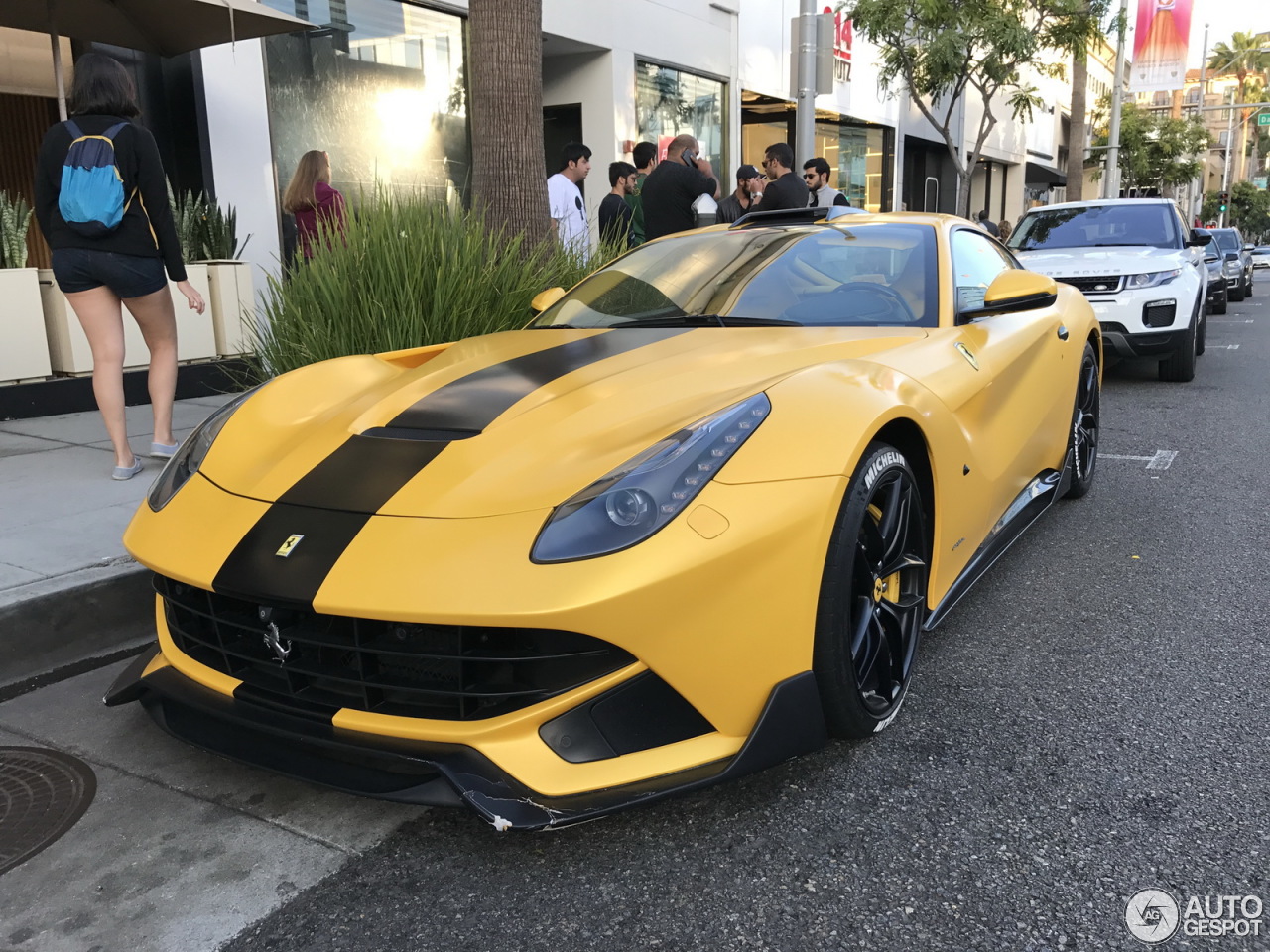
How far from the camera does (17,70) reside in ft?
25.3

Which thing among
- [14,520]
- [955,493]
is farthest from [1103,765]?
[14,520]

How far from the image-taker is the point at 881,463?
2412mm

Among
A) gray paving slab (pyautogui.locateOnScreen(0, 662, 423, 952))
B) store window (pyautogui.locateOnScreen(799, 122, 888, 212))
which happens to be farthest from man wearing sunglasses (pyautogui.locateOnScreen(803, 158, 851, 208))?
store window (pyautogui.locateOnScreen(799, 122, 888, 212))

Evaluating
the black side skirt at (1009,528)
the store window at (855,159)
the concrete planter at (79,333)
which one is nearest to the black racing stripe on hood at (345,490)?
the black side skirt at (1009,528)

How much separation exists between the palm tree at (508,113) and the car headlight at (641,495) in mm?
4194

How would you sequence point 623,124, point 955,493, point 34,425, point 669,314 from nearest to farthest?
point 955,493 → point 669,314 → point 34,425 → point 623,124

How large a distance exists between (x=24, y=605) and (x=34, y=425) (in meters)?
3.46

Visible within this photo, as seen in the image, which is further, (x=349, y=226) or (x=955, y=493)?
(x=349, y=226)

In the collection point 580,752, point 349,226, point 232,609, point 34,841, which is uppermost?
point 349,226

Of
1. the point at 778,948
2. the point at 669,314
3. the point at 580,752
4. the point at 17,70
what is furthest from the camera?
the point at 17,70

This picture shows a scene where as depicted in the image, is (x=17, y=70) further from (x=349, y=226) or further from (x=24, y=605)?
(x=24, y=605)

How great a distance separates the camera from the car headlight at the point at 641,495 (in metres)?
1.98

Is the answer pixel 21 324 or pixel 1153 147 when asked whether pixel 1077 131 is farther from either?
pixel 21 324

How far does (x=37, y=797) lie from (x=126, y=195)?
301 centimetres
